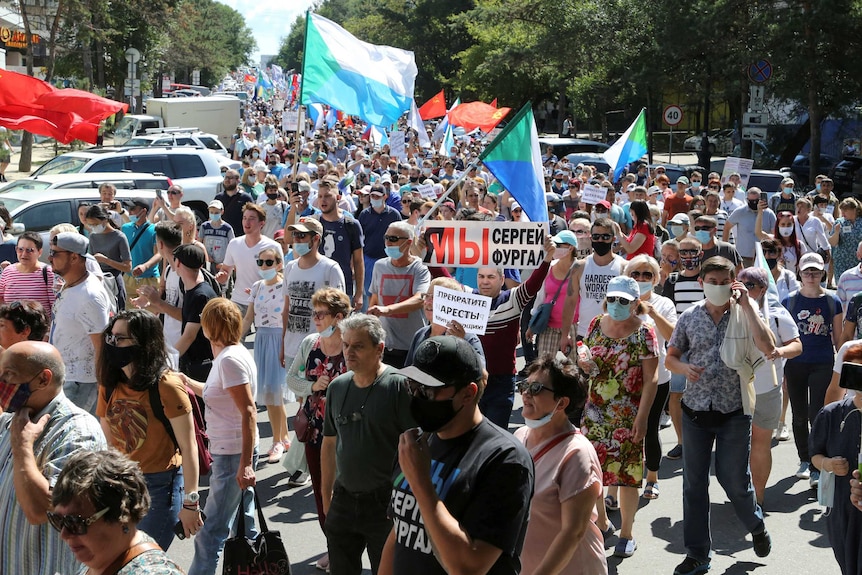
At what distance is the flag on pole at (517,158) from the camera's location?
876 centimetres

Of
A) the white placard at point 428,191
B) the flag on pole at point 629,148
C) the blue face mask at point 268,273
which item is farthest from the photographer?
the flag on pole at point 629,148

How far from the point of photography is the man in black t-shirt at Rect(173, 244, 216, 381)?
25.0ft

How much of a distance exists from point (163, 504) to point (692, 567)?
3.16 m

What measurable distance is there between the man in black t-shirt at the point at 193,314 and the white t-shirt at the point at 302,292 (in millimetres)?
928

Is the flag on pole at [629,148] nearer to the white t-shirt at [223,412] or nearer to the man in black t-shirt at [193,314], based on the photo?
the man in black t-shirt at [193,314]

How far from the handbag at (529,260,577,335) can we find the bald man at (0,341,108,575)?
14.6 ft

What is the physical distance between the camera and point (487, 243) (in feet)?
25.8

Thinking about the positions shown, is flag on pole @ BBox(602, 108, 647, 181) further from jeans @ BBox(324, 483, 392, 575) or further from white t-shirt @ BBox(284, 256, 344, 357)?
jeans @ BBox(324, 483, 392, 575)

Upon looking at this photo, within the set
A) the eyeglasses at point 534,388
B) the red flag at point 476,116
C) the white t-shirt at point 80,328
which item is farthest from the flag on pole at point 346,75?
the red flag at point 476,116

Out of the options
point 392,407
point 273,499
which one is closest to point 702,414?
point 392,407

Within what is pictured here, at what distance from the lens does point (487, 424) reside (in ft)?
11.5

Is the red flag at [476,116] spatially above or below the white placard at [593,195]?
above

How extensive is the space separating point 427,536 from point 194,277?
4639 mm

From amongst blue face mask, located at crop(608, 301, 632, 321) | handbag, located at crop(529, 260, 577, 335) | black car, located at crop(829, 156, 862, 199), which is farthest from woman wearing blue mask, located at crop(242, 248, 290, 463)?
black car, located at crop(829, 156, 862, 199)
